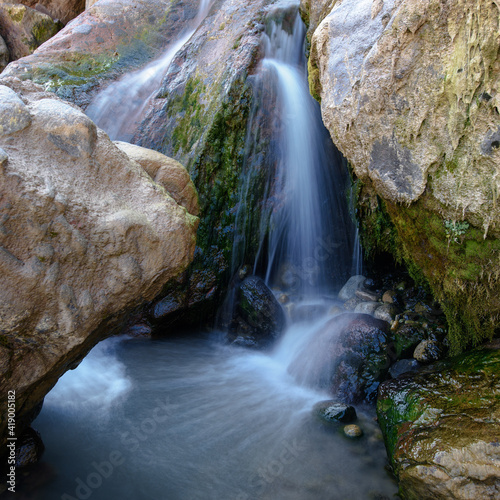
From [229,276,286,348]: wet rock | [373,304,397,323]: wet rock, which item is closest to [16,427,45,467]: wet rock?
[229,276,286,348]: wet rock

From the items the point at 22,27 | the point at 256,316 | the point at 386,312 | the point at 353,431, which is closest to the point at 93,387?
the point at 256,316

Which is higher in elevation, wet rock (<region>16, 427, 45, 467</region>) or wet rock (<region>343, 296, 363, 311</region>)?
wet rock (<region>343, 296, 363, 311</region>)

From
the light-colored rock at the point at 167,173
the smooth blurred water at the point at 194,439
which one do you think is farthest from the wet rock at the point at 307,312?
the light-colored rock at the point at 167,173

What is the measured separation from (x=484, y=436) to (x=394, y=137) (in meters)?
2.38

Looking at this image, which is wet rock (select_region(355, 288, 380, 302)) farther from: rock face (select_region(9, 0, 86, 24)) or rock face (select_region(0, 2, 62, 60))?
rock face (select_region(9, 0, 86, 24))

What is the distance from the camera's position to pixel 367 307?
5.68 m

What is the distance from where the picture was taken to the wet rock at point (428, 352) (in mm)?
4453

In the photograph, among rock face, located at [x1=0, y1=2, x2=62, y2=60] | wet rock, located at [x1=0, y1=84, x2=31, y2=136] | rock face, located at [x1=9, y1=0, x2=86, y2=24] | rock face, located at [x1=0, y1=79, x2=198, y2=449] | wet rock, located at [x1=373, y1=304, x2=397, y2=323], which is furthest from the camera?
rock face, located at [x1=9, y1=0, x2=86, y2=24]

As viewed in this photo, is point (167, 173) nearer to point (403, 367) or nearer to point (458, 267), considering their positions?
point (458, 267)

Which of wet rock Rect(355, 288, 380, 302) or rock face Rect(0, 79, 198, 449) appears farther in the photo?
wet rock Rect(355, 288, 380, 302)

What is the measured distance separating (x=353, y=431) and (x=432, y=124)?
9.35 ft

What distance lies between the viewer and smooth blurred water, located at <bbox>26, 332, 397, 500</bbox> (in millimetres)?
3303

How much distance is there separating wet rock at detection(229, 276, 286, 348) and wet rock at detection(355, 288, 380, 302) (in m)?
1.18

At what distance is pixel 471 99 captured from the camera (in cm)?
302
